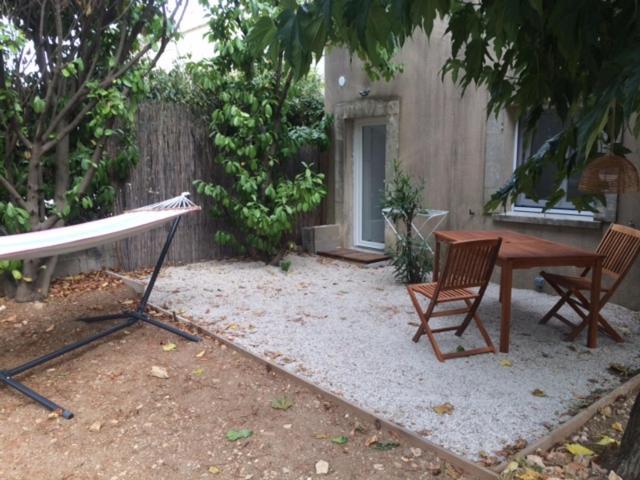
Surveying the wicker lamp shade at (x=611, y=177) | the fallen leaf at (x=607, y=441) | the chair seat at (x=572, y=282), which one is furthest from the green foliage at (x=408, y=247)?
the fallen leaf at (x=607, y=441)

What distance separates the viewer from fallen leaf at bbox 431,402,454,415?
2.94 meters

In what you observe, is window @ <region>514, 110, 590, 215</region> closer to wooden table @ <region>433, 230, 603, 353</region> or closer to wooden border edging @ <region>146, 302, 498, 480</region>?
wooden table @ <region>433, 230, 603, 353</region>

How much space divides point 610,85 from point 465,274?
2.44 m

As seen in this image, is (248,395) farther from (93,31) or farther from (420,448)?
(93,31)

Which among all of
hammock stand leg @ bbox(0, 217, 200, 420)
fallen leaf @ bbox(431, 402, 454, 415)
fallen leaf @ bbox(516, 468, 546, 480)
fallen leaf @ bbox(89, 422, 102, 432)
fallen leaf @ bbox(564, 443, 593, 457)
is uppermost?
hammock stand leg @ bbox(0, 217, 200, 420)

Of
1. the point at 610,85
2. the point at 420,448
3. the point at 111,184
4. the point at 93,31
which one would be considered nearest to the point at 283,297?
the point at 111,184

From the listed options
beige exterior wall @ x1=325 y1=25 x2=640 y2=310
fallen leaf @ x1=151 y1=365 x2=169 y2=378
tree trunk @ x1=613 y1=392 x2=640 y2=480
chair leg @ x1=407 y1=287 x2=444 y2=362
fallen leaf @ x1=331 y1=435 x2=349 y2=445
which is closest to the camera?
tree trunk @ x1=613 y1=392 x2=640 y2=480

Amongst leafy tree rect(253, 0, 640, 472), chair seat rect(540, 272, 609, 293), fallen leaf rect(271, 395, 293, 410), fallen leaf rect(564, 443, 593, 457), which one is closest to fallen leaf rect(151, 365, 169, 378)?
fallen leaf rect(271, 395, 293, 410)

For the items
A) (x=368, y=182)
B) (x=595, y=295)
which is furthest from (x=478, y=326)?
(x=368, y=182)

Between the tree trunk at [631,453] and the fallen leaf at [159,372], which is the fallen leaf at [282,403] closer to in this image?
the fallen leaf at [159,372]

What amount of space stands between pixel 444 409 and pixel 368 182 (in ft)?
18.2

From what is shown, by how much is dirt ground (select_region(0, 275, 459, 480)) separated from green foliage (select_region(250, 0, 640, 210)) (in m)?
1.79

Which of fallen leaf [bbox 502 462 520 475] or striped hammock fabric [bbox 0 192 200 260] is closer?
fallen leaf [bbox 502 462 520 475]

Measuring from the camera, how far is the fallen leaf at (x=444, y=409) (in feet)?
9.65
